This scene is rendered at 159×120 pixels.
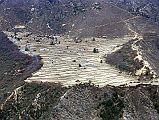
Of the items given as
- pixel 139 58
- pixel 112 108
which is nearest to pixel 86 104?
pixel 112 108

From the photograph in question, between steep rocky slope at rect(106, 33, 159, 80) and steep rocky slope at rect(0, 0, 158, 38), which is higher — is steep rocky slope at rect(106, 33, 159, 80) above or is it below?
below

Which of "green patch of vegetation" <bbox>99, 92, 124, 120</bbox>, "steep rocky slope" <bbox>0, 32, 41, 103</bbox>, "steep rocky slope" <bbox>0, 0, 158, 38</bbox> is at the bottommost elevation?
"green patch of vegetation" <bbox>99, 92, 124, 120</bbox>

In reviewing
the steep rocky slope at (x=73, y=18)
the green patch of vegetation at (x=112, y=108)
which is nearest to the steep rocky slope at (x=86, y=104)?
the green patch of vegetation at (x=112, y=108)

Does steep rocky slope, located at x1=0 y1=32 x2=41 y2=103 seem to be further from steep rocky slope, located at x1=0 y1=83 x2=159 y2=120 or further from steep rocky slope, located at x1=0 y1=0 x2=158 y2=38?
steep rocky slope, located at x1=0 y1=0 x2=158 y2=38

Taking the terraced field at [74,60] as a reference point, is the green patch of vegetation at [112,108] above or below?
below

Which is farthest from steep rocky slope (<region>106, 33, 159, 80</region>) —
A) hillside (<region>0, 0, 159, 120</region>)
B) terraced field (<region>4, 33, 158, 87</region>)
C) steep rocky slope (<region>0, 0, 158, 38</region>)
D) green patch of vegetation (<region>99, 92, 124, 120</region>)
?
steep rocky slope (<region>0, 0, 158, 38</region>)

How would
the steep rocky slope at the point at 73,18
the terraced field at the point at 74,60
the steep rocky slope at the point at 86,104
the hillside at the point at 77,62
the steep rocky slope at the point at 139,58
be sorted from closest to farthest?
the steep rocky slope at the point at 86,104 → the hillside at the point at 77,62 → the terraced field at the point at 74,60 → the steep rocky slope at the point at 139,58 → the steep rocky slope at the point at 73,18

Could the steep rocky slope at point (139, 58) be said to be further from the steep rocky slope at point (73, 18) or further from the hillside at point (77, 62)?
the steep rocky slope at point (73, 18)

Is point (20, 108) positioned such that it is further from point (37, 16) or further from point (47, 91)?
point (37, 16)

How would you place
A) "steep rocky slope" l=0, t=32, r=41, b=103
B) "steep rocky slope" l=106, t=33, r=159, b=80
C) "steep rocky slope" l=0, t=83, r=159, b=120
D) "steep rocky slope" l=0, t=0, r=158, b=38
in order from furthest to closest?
"steep rocky slope" l=0, t=0, r=158, b=38, "steep rocky slope" l=0, t=32, r=41, b=103, "steep rocky slope" l=106, t=33, r=159, b=80, "steep rocky slope" l=0, t=83, r=159, b=120
